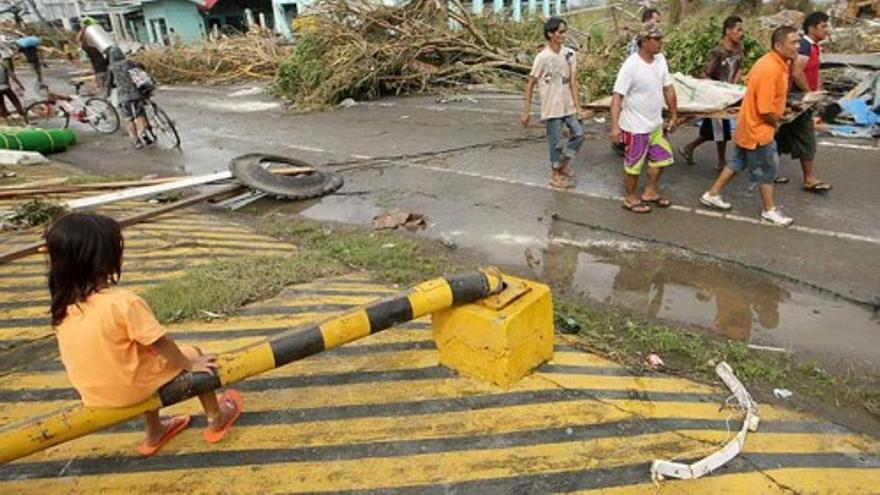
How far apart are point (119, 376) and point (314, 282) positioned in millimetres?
2470

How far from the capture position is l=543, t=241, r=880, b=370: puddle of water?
4.24 m

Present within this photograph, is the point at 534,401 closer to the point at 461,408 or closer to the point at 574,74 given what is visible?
the point at 461,408

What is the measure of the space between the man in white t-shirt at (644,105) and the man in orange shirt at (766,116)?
71cm

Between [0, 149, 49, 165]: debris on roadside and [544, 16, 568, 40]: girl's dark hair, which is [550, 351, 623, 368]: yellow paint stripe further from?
[0, 149, 49, 165]: debris on roadside

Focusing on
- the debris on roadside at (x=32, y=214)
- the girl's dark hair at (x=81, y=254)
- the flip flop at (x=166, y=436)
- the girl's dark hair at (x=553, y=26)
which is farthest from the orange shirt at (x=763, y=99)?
the debris on roadside at (x=32, y=214)

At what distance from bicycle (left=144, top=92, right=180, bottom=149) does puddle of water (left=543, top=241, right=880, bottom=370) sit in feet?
26.9

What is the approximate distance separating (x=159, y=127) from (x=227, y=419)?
383 inches

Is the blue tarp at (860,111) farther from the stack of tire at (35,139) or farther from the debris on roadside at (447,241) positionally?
the stack of tire at (35,139)

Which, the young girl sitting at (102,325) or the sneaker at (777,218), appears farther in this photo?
the sneaker at (777,218)

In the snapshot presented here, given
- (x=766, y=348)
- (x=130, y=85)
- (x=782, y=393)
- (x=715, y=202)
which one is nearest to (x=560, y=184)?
(x=715, y=202)

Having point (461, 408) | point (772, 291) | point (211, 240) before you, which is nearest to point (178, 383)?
point (461, 408)

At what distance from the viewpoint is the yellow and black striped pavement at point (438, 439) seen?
2914 mm

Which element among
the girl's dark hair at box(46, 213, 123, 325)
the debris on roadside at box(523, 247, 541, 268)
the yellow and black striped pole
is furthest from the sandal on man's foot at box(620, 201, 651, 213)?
the girl's dark hair at box(46, 213, 123, 325)

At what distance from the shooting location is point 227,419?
3.29 metres
